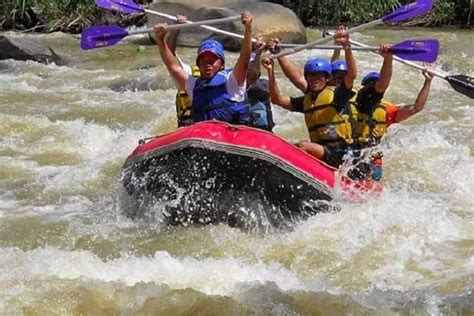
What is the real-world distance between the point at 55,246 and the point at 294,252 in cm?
138

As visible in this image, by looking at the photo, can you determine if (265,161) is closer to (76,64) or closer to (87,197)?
(87,197)

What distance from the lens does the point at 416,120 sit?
815cm

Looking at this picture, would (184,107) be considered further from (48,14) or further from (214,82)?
(48,14)

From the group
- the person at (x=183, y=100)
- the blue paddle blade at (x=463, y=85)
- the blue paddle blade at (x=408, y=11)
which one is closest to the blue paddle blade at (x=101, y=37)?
the person at (x=183, y=100)

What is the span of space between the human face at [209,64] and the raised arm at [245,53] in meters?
0.15

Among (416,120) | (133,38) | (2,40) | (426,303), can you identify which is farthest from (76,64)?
(426,303)

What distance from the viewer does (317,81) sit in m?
5.45

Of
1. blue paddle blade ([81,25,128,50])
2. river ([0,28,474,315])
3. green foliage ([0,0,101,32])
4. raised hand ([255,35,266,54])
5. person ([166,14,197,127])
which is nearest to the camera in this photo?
river ([0,28,474,315])

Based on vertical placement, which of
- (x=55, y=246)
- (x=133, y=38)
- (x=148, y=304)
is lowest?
(x=133, y=38)

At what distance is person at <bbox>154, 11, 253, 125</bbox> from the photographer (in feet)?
16.9

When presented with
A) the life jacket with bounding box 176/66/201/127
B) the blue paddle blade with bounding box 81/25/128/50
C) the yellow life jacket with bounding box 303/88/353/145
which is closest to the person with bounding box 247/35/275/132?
the yellow life jacket with bounding box 303/88/353/145

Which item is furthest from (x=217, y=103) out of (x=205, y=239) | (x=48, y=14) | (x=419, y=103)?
(x=48, y=14)

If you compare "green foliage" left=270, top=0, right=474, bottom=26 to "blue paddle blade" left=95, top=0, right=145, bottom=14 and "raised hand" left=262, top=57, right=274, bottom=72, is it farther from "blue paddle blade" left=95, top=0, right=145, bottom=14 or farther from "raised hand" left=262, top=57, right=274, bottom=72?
"raised hand" left=262, top=57, right=274, bottom=72

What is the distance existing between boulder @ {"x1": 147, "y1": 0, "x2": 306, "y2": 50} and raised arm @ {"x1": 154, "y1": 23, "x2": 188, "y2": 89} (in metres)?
6.74
